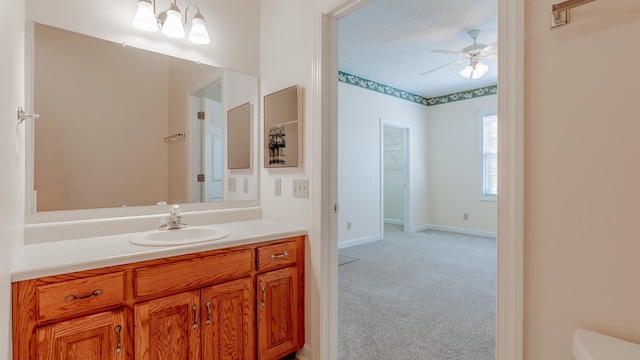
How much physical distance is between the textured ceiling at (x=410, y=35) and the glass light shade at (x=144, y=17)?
1.68m

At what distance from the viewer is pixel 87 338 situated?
3.84 ft

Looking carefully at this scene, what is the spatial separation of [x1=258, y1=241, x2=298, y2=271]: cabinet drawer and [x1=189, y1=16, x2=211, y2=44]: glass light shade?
1.36m

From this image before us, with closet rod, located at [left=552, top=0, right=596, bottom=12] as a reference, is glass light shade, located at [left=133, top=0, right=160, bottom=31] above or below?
above

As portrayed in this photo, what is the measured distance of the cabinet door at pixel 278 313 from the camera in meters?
1.67

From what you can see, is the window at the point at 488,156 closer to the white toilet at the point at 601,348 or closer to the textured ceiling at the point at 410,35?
the textured ceiling at the point at 410,35

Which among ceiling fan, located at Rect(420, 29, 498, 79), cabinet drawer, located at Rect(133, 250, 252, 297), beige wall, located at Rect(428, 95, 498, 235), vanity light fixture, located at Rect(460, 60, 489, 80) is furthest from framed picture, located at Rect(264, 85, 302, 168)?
beige wall, located at Rect(428, 95, 498, 235)

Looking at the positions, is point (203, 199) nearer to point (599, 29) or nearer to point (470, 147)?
point (599, 29)

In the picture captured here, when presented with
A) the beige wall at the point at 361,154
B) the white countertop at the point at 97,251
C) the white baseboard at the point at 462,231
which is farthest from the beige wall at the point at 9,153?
the white baseboard at the point at 462,231

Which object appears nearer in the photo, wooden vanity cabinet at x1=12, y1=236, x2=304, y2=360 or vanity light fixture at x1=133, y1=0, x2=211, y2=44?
wooden vanity cabinet at x1=12, y1=236, x2=304, y2=360

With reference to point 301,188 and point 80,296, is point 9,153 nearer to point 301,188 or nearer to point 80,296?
point 80,296

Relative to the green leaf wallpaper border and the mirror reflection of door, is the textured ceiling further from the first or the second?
the mirror reflection of door

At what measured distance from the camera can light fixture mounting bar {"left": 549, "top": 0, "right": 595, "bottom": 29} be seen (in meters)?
0.89

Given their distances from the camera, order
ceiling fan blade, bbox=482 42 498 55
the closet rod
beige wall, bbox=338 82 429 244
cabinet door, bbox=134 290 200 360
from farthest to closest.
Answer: beige wall, bbox=338 82 429 244, ceiling fan blade, bbox=482 42 498 55, cabinet door, bbox=134 290 200 360, the closet rod

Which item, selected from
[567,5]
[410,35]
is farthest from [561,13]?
[410,35]
